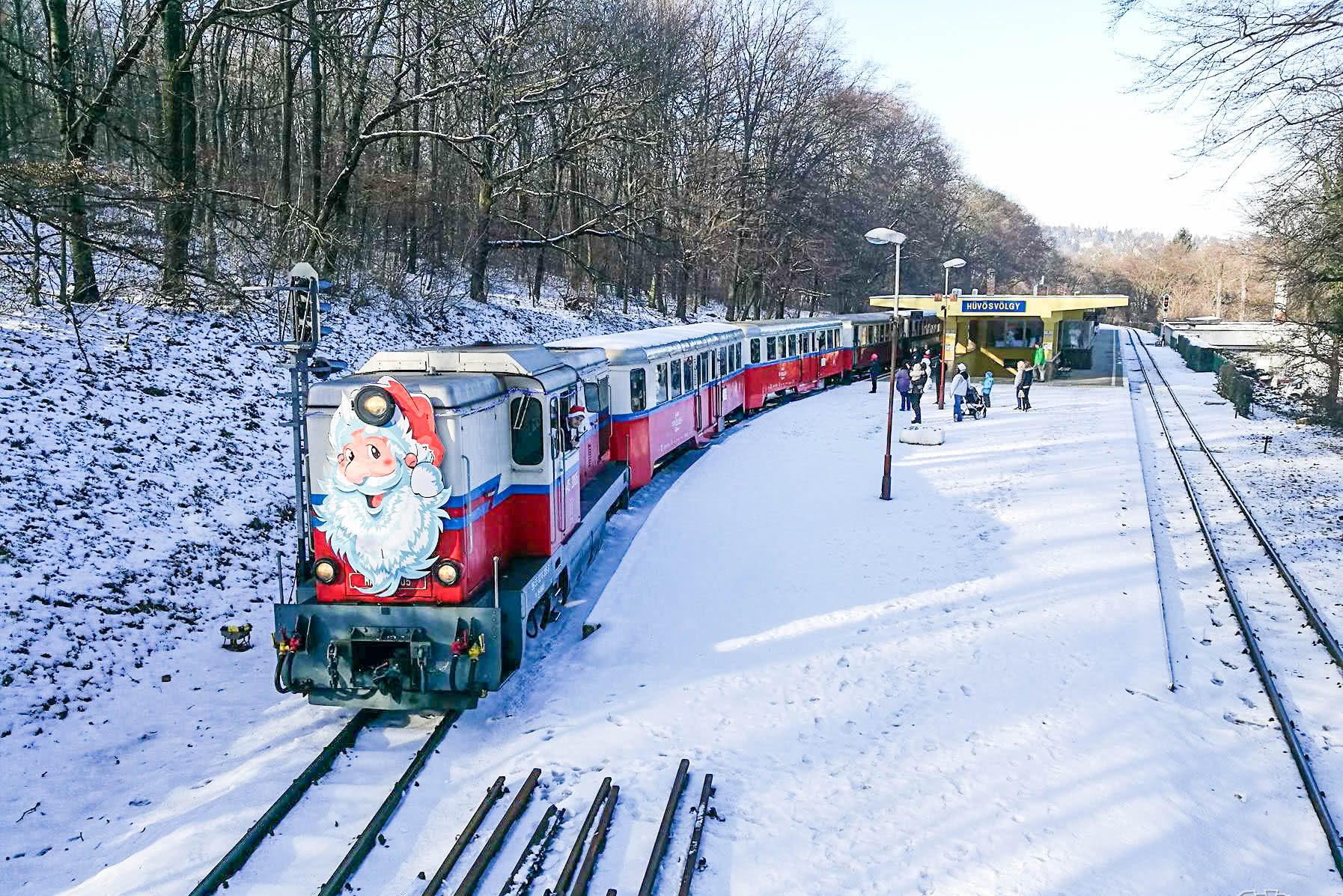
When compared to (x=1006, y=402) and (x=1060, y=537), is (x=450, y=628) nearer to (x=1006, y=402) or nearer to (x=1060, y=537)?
(x=1060, y=537)

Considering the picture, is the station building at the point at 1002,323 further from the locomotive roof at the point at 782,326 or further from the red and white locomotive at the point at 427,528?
the red and white locomotive at the point at 427,528

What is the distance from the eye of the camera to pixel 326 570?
27.2ft

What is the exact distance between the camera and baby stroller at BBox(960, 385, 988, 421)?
26547 millimetres

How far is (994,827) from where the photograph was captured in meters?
7.01

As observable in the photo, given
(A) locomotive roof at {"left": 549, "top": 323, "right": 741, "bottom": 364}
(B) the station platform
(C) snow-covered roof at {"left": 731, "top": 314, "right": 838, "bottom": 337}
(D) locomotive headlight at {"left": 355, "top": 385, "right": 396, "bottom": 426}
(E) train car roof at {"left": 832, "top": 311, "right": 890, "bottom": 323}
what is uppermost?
(E) train car roof at {"left": 832, "top": 311, "right": 890, "bottom": 323}

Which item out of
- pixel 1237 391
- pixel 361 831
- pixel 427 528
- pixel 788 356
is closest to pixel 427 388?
pixel 427 528

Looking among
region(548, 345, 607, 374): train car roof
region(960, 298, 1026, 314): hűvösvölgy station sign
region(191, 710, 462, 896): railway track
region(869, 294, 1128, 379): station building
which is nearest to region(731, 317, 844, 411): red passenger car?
region(869, 294, 1128, 379): station building

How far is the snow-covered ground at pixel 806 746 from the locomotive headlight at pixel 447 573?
4.46 ft

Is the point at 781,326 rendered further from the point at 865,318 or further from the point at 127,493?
the point at 127,493

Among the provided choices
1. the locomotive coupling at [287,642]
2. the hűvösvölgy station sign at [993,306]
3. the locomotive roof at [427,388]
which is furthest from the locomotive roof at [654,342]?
the hűvösvölgy station sign at [993,306]

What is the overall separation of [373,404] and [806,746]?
478cm

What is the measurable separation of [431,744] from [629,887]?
2.52m

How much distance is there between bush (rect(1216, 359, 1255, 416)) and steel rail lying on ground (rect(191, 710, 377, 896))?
2952cm

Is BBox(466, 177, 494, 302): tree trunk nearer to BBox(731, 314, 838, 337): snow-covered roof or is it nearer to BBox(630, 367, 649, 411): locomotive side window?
BBox(731, 314, 838, 337): snow-covered roof
